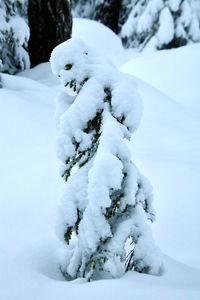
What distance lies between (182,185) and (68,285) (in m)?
1.84

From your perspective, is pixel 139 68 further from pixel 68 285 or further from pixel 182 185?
pixel 68 285

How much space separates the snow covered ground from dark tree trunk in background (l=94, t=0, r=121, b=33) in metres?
9.85

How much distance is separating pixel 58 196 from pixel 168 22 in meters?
10.2

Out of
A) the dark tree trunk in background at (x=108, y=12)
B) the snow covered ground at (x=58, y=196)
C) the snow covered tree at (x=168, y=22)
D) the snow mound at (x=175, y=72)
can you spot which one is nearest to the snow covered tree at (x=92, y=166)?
the snow covered ground at (x=58, y=196)

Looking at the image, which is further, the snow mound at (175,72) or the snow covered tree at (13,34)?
the snow mound at (175,72)

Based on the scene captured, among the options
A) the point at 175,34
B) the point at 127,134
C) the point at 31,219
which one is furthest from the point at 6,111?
the point at 175,34

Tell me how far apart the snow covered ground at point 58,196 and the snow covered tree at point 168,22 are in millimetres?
6001

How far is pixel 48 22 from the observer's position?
7.40 meters

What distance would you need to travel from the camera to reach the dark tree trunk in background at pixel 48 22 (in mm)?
7246

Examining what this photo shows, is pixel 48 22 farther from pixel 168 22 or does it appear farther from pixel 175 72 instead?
pixel 168 22

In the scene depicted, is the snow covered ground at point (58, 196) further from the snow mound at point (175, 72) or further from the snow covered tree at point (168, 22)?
the snow covered tree at point (168, 22)

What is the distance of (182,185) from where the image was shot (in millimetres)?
2957

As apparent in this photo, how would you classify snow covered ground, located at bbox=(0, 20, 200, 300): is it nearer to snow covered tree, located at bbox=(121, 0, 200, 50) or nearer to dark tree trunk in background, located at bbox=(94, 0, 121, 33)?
snow covered tree, located at bbox=(121, 0, 200, 50)

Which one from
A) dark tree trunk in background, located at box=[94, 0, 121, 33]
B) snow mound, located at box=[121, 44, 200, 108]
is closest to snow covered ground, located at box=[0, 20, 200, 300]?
snow mound, located at box=[121, 44, 200, 108]
